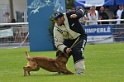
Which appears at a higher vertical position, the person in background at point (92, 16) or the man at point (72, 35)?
the man at point (72, 35)

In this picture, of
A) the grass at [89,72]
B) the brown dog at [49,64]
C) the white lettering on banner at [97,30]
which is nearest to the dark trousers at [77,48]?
the brown dog at [49,64]

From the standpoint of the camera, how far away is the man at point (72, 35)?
12.1 meters

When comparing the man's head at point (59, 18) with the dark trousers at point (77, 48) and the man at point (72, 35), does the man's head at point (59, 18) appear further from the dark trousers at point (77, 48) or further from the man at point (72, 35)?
the dark trousers at point (77, 48)

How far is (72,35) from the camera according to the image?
12359mm

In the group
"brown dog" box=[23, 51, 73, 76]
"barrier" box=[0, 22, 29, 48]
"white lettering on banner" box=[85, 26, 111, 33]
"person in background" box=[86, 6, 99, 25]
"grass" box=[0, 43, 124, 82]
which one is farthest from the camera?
"barrier" box=[0, 22, 29, 48]

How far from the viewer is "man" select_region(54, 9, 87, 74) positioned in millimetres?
→ 12148

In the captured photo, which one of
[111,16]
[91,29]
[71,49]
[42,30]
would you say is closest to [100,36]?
[91,29]

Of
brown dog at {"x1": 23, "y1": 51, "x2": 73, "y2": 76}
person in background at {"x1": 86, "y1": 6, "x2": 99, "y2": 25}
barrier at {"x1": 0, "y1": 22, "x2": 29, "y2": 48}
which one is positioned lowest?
barrier at {"x1": 0, "y1": 22, "x2": 29, "y2": 48}

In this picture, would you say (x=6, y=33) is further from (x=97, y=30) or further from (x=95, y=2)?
(x=95, y=2)

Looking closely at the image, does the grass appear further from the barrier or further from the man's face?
the barrier

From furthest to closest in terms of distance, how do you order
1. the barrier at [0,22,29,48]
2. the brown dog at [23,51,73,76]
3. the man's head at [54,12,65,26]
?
1. the barrier at [0,22,29,48]
2. the brown dog at [23,51,73,76]
3. the man's head at [54,12,65,26]

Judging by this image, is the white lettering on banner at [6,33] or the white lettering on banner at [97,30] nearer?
the white lettering on banner at [97,30]

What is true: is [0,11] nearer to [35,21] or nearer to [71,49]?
[35,21]

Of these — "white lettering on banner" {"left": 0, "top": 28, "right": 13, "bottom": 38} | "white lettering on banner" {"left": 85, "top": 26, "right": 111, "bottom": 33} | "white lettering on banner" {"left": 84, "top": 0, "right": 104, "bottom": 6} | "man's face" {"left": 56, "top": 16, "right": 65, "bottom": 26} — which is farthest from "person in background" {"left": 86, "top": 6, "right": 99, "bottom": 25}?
"man's face" {"left": 56, "top": 16, "right": 65, "bottom": 26}
